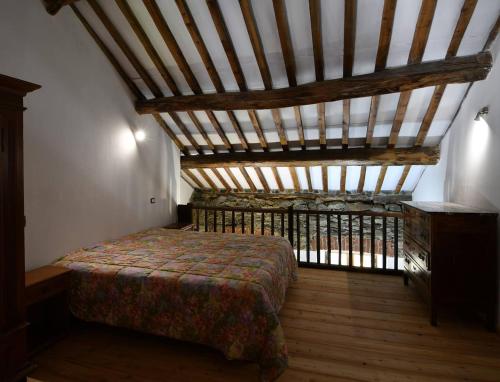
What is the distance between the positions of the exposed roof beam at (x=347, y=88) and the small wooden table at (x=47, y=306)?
2.54 metres

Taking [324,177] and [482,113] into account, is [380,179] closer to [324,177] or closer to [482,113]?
[324,177]

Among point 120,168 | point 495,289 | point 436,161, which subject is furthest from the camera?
point 436,161

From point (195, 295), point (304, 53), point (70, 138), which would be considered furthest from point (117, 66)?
point (195, 295)

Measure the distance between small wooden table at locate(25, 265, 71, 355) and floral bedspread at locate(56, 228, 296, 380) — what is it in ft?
0.29

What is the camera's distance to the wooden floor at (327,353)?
6.07 ft

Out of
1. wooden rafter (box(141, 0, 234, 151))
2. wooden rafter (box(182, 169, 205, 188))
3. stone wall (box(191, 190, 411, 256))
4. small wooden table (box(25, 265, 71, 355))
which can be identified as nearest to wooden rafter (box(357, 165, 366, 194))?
stone wall (box(191, 190, 411, 256))

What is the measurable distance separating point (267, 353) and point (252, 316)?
0.24 m

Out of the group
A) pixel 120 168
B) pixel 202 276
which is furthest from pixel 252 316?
pixel 120 168

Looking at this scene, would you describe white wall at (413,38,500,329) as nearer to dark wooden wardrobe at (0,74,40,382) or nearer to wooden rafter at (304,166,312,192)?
wooden rafter at (304,166,312,192)

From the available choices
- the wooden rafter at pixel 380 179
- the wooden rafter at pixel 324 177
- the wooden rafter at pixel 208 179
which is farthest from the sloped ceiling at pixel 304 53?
the wooden rafter at pixel 208 179

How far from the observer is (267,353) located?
1.76m

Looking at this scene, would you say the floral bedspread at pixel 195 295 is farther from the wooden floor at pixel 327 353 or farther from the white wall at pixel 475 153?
the white wall at pixel 475 153

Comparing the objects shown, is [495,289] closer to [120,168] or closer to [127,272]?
[127,272]

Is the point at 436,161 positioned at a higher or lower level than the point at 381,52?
lower
